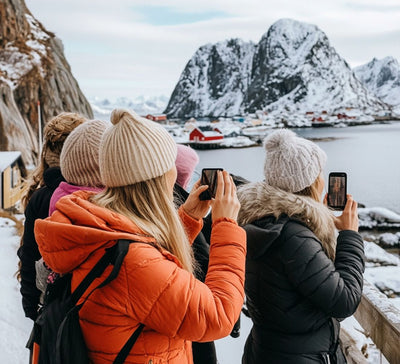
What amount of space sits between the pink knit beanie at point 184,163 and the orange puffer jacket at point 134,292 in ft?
5.32

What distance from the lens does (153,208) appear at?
1465 mm

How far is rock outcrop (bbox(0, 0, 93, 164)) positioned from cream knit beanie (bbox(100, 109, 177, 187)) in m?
24.3

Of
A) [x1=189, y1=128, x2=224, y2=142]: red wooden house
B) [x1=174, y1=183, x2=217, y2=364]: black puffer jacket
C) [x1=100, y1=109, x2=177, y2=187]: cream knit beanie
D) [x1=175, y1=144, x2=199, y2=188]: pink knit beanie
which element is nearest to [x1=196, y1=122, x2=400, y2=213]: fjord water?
[x1=189, y1=128, x2=224, y2=142]: red wooden house

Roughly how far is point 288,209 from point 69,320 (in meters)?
1.01

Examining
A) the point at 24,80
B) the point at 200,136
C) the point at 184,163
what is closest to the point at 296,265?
the point at 184,163

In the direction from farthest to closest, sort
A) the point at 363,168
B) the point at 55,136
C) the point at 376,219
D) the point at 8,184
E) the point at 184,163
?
the point at 363,168 < the point at 376,219 < the point at 8,184 < the point at 184,163 < the point at 55,136

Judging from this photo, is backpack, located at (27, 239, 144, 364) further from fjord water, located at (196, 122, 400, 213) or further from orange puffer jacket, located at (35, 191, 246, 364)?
fjord water, located at (196, 122, 400, 213)

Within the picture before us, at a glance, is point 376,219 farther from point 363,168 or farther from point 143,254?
point 143,254

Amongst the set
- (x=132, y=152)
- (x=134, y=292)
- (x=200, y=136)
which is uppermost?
(x=132, y=152)

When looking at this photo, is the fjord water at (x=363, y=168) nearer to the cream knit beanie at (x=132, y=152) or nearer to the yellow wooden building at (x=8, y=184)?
the yellow wooden building at (x=8, y=184)

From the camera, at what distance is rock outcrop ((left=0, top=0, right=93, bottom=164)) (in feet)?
82.1

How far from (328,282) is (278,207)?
15.0 inches

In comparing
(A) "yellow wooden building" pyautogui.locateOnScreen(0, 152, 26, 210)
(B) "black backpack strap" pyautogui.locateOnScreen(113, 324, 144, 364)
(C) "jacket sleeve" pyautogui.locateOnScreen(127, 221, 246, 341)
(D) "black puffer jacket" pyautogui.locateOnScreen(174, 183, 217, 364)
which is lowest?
(A) "yellow wooden building" pyautogui.locateOnScreen(0, 152, 26, 210)

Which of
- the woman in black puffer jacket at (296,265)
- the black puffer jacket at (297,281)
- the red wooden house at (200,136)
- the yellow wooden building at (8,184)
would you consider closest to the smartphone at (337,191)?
the woman in black puffer jacket at (296,265)
